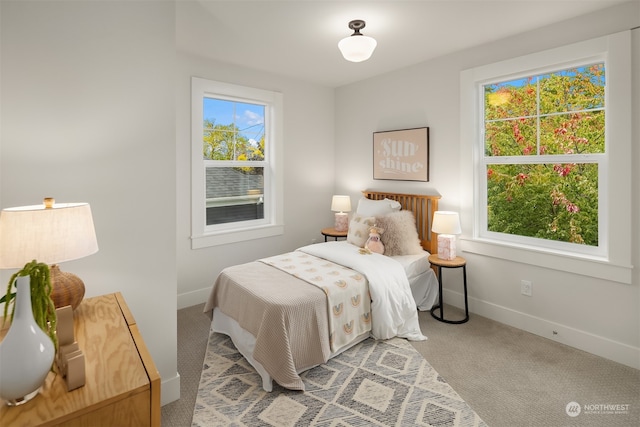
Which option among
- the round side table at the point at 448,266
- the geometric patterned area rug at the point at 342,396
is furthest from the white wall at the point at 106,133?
the round side table at the point at 448,266

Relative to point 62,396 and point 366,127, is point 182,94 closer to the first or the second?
point 366,127

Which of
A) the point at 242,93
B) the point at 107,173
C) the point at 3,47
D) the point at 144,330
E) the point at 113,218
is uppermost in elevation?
the point at 242,93

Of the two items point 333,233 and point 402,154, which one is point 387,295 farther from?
point 402,154

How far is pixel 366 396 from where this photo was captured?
2.10 metres

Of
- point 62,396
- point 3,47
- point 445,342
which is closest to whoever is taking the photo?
point 62,396

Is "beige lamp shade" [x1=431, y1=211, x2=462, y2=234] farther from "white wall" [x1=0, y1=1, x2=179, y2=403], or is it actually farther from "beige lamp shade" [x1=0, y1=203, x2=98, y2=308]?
"beige lamp shade" [x1=0, y1=203, x2=98, y2=308]

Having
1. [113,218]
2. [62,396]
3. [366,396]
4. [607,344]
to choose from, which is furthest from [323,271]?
[607,344]

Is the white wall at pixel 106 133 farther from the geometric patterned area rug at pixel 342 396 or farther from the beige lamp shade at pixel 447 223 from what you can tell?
the beige lamp shade at pixel 447 223

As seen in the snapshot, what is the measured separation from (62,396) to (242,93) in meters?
3.34

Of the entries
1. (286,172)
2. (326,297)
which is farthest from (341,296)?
(286,172)

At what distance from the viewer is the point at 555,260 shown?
2752 millimetres

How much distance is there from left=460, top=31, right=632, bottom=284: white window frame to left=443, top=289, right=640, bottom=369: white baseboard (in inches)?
18.5

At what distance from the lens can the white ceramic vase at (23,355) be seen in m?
0.94

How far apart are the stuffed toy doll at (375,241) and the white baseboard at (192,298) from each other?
179 centimetres
